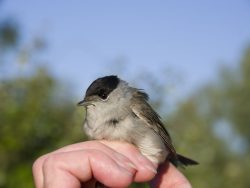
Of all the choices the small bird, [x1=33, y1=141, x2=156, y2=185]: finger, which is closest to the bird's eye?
the small bird

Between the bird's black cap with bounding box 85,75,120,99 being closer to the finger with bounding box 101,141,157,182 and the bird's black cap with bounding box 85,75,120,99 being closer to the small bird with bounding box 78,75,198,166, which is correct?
the small bird with bounding box 78,75,198,166

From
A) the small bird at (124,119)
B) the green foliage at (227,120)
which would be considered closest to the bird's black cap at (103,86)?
the small bird at (124,119)

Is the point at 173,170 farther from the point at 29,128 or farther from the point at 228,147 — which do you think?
the point at 228,147

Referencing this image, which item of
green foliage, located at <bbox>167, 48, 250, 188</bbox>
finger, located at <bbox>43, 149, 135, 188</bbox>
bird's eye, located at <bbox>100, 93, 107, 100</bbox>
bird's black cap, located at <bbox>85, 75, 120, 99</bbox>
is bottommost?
green foliage, located at <bbox>167, 48, 250, 188</bbox>

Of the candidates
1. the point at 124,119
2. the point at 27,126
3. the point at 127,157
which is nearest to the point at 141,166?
the point at 127,157

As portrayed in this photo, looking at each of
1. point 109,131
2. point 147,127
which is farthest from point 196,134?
point 109,131
